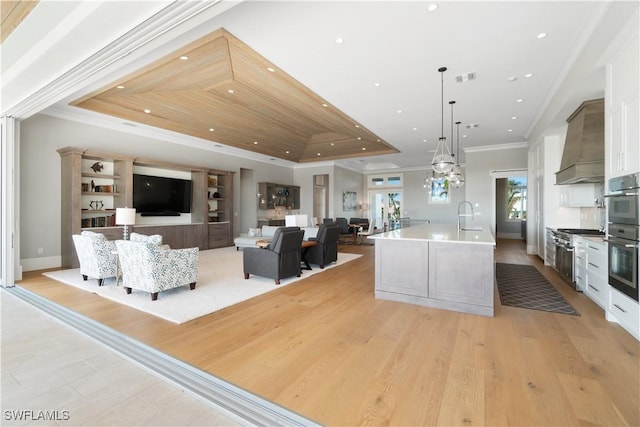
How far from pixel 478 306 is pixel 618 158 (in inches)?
82.1

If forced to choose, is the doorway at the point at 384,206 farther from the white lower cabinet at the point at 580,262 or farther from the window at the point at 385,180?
the white lower cabinet at the point at 580,262

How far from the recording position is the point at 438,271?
3514 millimetres

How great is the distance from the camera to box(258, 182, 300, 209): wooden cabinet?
10.8m

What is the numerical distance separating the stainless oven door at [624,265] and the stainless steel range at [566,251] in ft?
4.88

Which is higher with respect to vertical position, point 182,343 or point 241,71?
point 241,71

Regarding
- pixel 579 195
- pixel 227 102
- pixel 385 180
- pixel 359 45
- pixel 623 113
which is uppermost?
pixel 227 102

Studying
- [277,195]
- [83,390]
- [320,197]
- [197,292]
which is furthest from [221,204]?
[83,390]

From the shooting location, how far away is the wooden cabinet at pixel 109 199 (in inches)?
225

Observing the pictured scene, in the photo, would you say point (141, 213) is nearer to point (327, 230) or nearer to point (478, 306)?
point (327, 230)

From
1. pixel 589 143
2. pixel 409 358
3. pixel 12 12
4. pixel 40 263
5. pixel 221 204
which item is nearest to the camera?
pixel 409 358

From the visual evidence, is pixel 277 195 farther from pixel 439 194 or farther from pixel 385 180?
pixel 439 194

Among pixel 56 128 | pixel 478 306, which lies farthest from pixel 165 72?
pixel 478 306

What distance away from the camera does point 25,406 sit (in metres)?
1.81

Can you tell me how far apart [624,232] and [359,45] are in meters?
3.47
